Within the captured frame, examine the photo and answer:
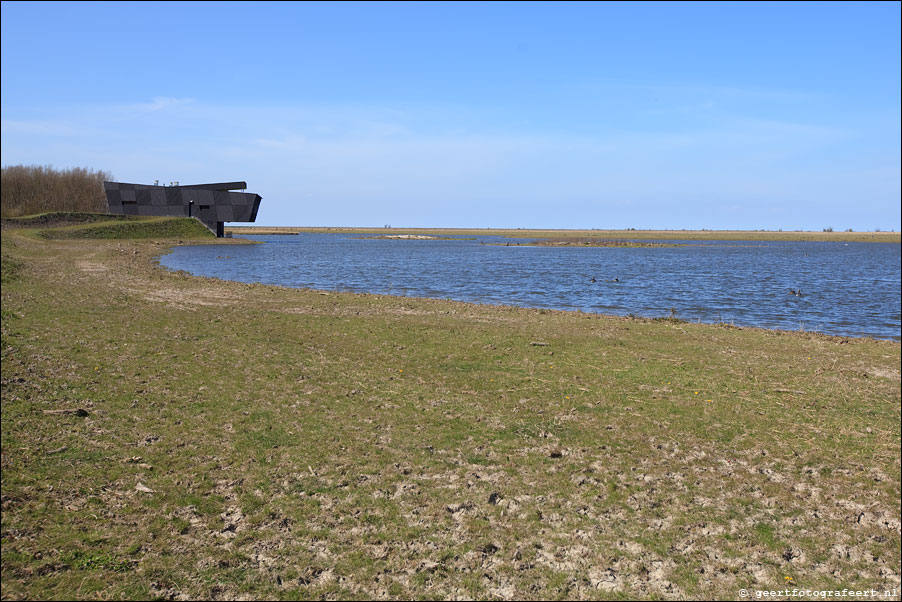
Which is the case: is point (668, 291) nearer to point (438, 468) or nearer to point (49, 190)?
point (438, 468)

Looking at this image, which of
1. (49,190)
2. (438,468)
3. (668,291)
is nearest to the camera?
(438,468)

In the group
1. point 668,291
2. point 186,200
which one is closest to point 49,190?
point 186,200

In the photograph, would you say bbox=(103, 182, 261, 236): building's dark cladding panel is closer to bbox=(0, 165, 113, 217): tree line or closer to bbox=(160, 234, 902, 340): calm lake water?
bbox=(0, 165, 113, 217): tree line

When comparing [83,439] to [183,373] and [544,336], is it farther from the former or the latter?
[544,336]

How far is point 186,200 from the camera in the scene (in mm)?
111312

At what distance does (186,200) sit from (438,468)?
117 meters

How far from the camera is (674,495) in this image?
316 inches

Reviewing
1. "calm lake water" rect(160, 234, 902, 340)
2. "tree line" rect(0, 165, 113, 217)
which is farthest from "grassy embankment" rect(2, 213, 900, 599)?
"tree line" rect(0, 165, 113, 217)

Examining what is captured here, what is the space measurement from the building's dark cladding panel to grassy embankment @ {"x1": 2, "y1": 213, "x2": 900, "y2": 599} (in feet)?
330

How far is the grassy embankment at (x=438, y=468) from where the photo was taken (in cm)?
616

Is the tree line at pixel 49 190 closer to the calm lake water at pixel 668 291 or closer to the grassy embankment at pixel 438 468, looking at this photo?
the calm lake water at pixel 668 291

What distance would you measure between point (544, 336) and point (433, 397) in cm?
790

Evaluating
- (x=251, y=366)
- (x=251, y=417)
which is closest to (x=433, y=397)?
(x=251, y=417)

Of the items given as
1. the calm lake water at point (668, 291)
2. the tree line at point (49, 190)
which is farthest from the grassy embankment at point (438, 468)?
the tree line at point (49, 190)
